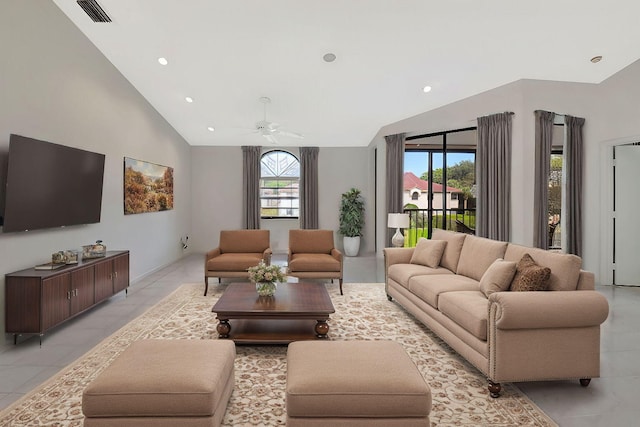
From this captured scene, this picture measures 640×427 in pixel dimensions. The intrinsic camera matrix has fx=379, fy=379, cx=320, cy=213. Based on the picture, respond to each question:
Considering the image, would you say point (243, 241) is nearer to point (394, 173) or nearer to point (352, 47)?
point (352, 47)

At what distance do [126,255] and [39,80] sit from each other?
2.41m

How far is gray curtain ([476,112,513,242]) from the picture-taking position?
20.3ft

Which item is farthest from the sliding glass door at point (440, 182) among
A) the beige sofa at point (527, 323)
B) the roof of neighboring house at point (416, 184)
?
the beige sofa at point (527, 323)

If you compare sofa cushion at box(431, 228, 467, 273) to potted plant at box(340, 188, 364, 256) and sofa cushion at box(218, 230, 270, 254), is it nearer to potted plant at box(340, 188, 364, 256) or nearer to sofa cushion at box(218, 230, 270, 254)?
sofa cushion at box(218, 230, 270, 254)

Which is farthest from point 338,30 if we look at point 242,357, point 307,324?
point 242,357

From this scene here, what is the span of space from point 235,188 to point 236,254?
4195mm

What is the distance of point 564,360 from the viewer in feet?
8.77

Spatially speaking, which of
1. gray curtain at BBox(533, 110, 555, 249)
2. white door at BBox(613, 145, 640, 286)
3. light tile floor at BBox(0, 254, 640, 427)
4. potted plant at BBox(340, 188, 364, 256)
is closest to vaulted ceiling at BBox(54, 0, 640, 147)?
gray curtain at BBox(533, 110, 555, 249)

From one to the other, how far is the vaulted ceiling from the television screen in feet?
5.77

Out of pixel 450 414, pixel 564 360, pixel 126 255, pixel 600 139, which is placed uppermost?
pixel 600 139

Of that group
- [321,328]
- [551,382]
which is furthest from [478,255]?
[321,328]

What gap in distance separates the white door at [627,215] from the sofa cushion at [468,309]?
4422 millimetres

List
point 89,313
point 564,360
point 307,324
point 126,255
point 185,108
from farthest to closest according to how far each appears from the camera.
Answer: point 185,108 < point 126,255 < point 89,313 < point 307,324 < point 564,360

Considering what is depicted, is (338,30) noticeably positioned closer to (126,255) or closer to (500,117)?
(500,117)
